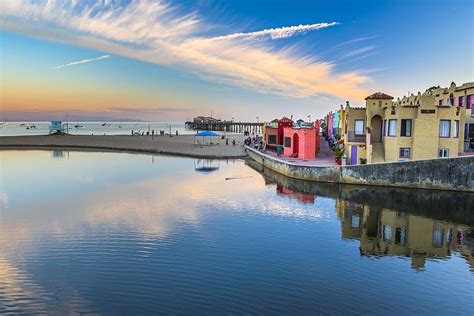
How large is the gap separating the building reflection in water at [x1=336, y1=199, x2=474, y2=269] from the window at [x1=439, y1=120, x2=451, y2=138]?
10845 mm

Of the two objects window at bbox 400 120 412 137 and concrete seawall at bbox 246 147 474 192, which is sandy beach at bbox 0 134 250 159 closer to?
concrete seawall at bbox 246 147 474 192

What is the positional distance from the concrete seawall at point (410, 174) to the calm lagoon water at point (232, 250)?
4.29 feet

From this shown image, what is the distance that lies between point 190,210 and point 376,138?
20960mm

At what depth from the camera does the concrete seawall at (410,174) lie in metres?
27.0

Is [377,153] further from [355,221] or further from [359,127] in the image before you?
[355,221]

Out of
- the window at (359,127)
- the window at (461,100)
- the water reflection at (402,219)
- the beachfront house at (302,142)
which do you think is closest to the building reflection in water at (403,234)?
the water reflection at (402,219)

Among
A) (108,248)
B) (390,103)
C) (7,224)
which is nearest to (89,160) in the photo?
(7,224)

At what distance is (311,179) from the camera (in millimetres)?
32750

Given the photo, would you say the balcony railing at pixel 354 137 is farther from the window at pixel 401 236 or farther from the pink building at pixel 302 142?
the window at pixel 401 236

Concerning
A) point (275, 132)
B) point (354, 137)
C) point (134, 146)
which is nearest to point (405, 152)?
point (354, 137)

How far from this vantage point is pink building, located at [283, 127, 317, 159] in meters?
38.9

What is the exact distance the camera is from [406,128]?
30.0m

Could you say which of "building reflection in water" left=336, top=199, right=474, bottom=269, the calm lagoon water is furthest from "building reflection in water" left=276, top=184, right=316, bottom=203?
"building reflection in water" left=336, top=199, right=474, bottom=269

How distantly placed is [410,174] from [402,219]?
875cm
